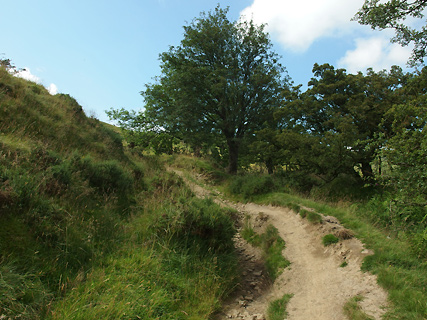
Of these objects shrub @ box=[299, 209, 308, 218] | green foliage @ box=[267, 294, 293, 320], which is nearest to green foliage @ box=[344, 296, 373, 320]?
green foliage @ box=[267, 294, 293, 320]

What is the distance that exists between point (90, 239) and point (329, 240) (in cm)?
685

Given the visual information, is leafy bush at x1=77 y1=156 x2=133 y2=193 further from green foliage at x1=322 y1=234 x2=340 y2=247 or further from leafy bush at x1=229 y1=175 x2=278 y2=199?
leafy bush at x1=229 y1=175 x2=278 y2=199

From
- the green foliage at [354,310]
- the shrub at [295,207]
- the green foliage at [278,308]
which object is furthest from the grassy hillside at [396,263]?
the green foliage at [278,308]

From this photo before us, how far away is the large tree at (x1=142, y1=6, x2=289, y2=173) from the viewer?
1886cm

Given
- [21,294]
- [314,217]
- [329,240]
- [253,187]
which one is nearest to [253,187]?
[253,187]

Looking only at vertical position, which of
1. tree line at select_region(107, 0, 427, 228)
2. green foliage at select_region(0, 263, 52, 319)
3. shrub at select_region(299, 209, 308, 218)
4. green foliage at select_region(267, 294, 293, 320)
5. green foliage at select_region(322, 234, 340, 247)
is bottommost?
green foliage at select_region(267, 294, 293, 320)

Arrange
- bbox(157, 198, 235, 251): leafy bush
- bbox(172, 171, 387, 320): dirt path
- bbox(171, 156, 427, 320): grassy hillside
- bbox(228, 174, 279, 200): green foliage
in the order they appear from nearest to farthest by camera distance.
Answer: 1. bbox(171, 156, 427, 320): grassy hillside
2. bbox(172, 171, 387, 320): dirt path
3. bbox(157, 198, 235, 251): leafy bush
4. bbox(228, 174, 279, 200): green foliage

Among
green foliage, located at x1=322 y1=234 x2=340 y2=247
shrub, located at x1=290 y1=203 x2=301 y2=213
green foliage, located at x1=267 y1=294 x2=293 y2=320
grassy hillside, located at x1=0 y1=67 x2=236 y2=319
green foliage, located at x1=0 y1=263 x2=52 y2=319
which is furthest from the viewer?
shrub, located at x1=290 y1=203 x2=301 y2=213

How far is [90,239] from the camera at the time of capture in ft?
18.2

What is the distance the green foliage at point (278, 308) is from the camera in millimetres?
5293

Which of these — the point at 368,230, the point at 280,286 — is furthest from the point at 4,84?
the point at 368,230

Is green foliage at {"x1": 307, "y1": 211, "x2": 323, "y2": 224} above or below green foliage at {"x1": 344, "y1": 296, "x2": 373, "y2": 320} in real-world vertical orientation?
above

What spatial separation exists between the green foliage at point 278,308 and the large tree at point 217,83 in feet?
46.5

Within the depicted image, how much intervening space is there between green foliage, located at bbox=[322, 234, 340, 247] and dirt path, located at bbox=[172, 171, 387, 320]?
0.18 m
